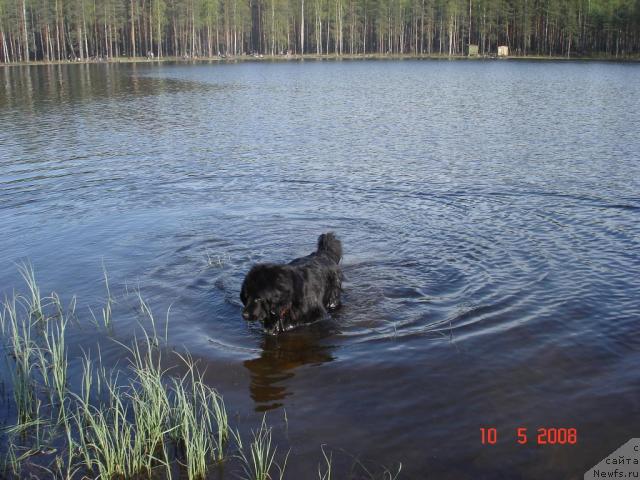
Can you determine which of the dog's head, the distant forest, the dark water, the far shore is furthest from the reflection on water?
the distant forest

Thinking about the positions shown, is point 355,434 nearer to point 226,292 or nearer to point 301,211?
point 226,292

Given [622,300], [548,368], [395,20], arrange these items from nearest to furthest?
1. [548,368]
2. [622,300]
3. [395,20]

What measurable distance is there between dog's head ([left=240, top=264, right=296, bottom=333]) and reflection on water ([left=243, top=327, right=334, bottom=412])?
0.42 meters

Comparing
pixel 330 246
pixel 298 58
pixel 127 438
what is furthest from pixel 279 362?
pixel 298 58

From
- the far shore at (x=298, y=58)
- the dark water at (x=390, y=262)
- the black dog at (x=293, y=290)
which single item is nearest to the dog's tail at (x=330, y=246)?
the black dog at (x=293, y=290)

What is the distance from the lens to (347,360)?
24.8 feet

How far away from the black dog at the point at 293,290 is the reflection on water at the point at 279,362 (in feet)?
0.77

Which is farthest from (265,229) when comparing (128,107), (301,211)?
Answer: (128,107)

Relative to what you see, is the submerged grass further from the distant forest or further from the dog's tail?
the distant forest

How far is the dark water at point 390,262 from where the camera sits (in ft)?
20.4

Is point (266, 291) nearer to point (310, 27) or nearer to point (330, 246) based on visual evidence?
point (330, 246)

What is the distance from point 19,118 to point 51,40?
271 feet

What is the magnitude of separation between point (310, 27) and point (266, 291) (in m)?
158

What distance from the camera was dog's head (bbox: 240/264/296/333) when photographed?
7.70 m
